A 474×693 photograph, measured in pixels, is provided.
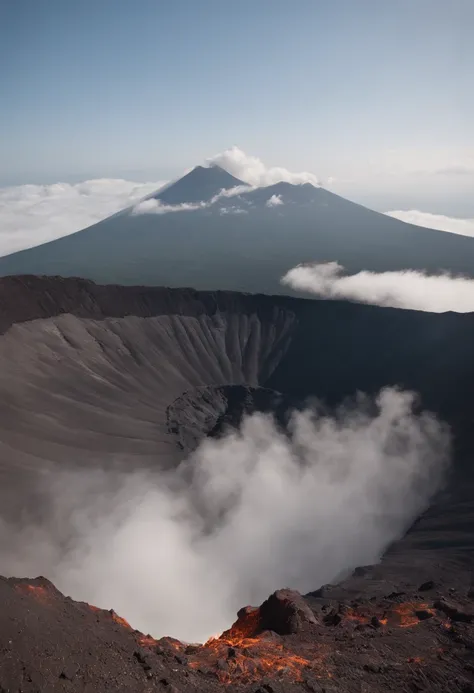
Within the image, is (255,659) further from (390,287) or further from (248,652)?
(390,287)

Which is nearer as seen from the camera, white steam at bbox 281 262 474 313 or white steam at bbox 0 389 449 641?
white steam at bbox 0 389 449 641

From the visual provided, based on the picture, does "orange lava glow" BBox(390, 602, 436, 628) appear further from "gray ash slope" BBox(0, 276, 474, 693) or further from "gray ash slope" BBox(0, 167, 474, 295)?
"gray ash slope" BBox(0, 167, 474, 295)

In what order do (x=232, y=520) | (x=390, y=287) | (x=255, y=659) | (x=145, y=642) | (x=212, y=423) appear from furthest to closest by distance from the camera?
(x=390, y=287) → (x=212, y=423) → (x=232, y=520) → (x=145, y=642) → (x=255, y=659)

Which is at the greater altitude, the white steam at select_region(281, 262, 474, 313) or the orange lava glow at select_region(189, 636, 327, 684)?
the white steam at select_region(281, 262, 474, 313)

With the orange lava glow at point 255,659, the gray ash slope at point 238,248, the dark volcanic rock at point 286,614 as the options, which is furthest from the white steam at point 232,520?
the gray ash slope at point 238,248

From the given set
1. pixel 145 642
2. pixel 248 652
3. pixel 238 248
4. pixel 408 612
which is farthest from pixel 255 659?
pixel 238 248

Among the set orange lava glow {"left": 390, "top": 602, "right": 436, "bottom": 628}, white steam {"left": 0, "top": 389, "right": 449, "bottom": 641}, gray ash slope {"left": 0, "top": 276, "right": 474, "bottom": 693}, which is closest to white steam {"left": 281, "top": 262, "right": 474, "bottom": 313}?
gray ash slope {"left": 0, "top": 276, "right": 474, "bottom": 693}

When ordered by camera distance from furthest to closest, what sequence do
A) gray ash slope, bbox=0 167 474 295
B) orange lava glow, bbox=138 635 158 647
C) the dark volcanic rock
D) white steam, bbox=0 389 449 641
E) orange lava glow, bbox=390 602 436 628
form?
gray ash slope, bbox=0 167 474 295 < white steam, bbox=0 389 449 641 < orange lava glow, bbox=390 602 436 628 < the dark volcanic rock < orange lava glow, bbox=138 635 158 647
